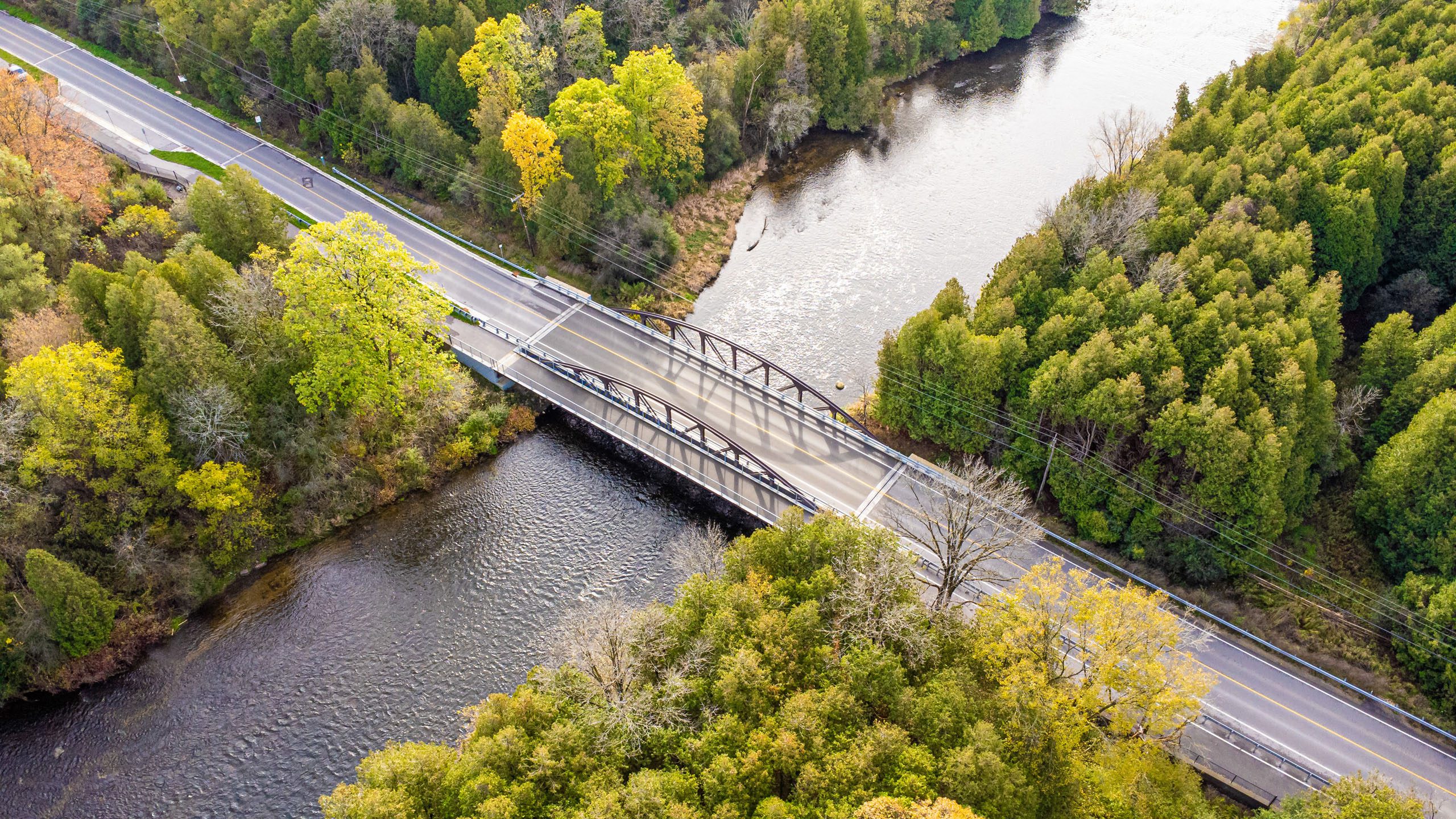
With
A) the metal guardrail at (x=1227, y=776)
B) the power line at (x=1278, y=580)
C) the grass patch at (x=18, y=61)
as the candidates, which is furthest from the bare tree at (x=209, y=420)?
the grass patch at (x=18, y=61)

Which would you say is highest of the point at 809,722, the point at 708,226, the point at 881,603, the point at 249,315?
the point at 249,315

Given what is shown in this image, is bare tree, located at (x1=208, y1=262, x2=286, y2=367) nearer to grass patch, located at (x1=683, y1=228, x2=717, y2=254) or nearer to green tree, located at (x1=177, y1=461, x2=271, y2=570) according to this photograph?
green tree, located at (x1=177, y1=461, x2=271, y2=570)

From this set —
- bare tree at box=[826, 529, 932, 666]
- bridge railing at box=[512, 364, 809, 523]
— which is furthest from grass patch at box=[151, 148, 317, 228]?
bare tree at box=[826, 529, 932, 666]

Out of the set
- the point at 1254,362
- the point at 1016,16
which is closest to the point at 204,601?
the point at 1254,362

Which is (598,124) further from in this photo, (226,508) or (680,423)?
(226,508)

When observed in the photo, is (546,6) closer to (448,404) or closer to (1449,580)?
(448,404)

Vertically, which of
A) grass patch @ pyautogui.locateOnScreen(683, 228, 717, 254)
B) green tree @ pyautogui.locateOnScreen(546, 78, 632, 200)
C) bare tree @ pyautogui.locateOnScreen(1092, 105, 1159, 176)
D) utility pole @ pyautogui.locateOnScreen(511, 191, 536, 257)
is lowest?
grass patch @ pyautogui.locateOnScreen(683, 228, 717, 254)
